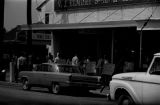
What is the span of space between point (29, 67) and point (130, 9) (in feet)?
23.3

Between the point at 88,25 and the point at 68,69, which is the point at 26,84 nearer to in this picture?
the point at 68,69

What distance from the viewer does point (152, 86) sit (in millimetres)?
10359

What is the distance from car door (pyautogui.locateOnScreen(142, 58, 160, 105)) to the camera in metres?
10.2

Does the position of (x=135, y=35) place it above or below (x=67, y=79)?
above

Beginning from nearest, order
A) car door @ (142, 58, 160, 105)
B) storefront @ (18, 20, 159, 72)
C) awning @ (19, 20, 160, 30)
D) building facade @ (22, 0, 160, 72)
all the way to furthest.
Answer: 1. car door @ (142, 58, 160, 105)
2. awning @ (19, 20, 160, 30)
3. building facade @ (22, 0, 160, 72)
4. storefront @ (18, 20, 159, 72)

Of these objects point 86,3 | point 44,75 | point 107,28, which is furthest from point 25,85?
point 86,3

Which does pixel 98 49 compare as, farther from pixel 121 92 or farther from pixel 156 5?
pixel 121 92

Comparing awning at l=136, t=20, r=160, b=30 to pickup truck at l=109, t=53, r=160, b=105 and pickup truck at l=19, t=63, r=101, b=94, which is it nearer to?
pickup truck at l=19, t=63, r=101, b=94

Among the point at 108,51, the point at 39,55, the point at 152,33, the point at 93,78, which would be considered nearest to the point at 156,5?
the point at 152,33

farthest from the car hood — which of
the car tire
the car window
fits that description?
the car tire

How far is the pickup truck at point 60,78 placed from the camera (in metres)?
19.4

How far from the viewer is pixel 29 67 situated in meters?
27.0

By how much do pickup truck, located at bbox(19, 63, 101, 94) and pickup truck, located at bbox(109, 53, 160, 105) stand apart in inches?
288

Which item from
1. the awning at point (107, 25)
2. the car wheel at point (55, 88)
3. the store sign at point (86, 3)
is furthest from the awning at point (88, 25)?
the car wheel at point (55, 88)
